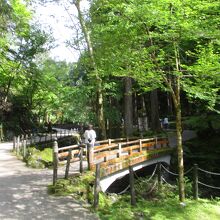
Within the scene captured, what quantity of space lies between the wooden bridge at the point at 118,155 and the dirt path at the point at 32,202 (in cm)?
123

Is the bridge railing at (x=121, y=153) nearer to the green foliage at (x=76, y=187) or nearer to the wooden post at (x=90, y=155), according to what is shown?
the wooden post at (x=90, y=155)

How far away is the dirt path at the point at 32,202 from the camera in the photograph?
7777 millimetres

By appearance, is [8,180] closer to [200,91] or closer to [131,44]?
[131,44]

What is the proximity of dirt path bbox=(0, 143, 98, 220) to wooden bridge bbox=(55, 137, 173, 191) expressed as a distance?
1.23 m

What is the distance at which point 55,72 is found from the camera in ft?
112

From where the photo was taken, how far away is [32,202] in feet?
28.6

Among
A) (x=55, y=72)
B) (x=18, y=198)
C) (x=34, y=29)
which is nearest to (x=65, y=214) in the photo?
(x=18, y=198)

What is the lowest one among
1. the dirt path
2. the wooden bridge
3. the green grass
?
the green grass

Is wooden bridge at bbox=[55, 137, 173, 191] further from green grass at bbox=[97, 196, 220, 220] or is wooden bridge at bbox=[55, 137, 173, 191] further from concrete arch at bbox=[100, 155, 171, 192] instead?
green grass at bbox=[97, 196, 220, 220]

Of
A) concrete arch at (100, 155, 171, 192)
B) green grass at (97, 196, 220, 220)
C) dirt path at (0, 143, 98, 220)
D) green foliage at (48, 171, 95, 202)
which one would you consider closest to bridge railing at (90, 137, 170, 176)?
concrete arch at (100, 155, 171, 192)

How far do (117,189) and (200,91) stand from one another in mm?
8584

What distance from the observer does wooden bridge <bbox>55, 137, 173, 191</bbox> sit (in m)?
11.4

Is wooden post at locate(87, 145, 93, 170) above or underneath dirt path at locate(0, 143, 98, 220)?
above

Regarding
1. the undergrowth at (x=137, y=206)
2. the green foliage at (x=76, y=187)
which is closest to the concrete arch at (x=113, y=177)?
the undergrowth at (x=137, y=206)
